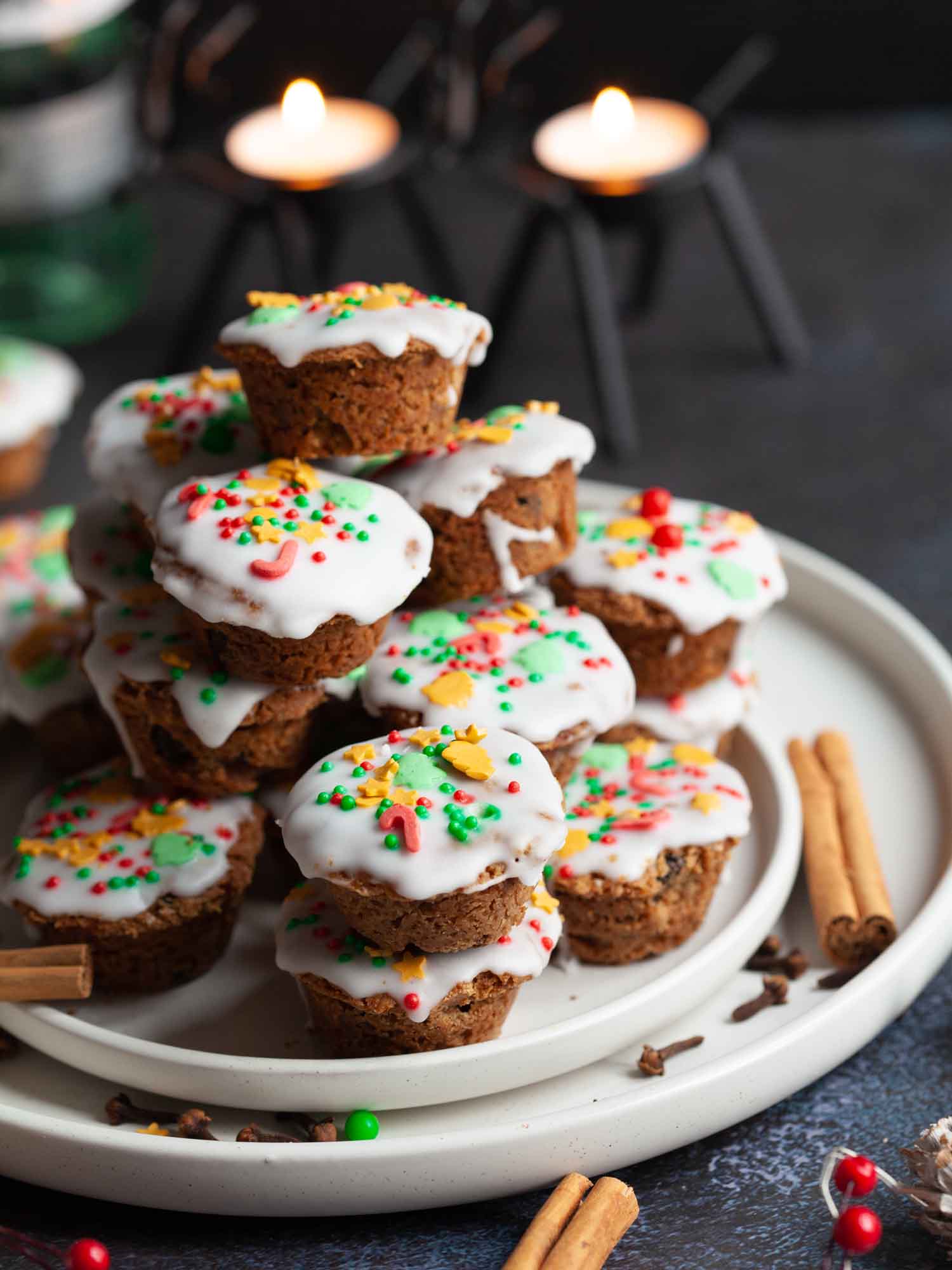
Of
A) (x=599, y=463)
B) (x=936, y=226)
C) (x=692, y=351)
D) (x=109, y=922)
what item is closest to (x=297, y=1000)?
(x=109, y=922)

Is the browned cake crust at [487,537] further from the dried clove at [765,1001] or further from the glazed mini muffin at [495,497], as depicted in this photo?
the dried clove at [765,1001]

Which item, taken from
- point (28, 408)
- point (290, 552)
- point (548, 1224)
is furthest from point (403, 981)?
point (28, 408)

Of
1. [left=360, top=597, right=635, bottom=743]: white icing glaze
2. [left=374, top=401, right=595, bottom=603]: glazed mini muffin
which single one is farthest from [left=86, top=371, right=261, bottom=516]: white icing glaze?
[left=360, top=597, right=635, bottom=743]: white icing glaze

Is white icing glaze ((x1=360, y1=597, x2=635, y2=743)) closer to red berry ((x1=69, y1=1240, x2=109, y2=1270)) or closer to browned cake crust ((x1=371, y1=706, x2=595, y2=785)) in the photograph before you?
browned cake crust ((x1=371, y1=706, x2=595, y2=785))

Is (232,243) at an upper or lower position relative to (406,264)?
upper

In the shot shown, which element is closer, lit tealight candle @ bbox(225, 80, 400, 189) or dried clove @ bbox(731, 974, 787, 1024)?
dried clove @ bbox(731, 974, 787, 1024)

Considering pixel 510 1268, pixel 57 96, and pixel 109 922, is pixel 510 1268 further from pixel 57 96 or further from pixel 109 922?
pixel 57 96

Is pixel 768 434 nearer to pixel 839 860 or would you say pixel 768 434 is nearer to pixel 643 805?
pixel 839 860
